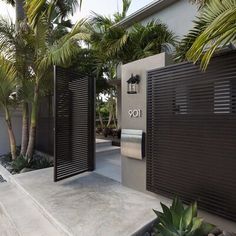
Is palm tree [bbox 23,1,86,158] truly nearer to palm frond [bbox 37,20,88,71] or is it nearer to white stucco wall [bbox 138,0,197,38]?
palm frond [bbox 37,20,88,71]

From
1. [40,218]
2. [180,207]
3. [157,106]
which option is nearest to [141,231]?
[180,207]

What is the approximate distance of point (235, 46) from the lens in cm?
363

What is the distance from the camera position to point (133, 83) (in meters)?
4.94

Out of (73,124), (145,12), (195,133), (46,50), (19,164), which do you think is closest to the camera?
(195,133)

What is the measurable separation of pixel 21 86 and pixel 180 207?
237 inches

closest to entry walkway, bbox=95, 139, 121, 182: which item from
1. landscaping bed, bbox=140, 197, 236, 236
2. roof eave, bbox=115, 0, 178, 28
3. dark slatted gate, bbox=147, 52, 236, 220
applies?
dark slatted gate, bbox=147, 52, 236, 220

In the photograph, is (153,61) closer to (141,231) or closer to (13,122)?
(141,231)

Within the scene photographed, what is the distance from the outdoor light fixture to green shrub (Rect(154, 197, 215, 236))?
100 inches

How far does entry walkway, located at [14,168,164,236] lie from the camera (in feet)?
11.6

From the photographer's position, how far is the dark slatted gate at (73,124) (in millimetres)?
5602

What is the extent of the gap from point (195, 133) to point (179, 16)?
18.5ft

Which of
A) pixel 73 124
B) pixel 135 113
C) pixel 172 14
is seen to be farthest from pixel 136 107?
pixel 172 14

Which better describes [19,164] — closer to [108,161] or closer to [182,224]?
[108,161]

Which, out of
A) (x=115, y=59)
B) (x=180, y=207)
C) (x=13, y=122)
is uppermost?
(x=115, y=59)
